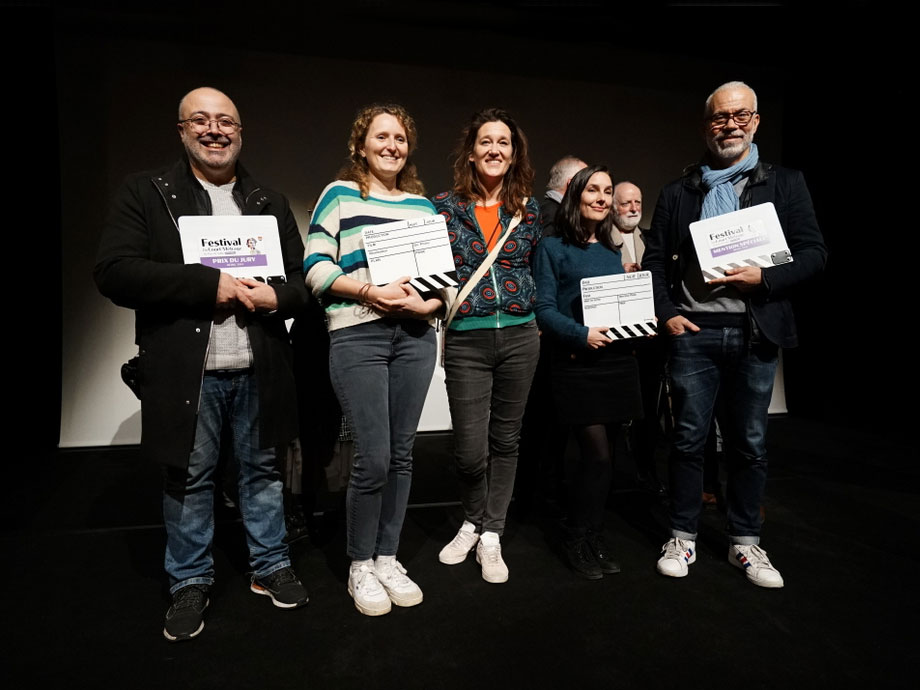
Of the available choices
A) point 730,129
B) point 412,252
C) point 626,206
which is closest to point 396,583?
point 412,252

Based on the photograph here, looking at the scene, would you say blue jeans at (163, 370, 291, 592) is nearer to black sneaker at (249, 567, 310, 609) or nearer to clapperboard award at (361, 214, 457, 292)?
black sneaker at (249, 567, 310, 609)

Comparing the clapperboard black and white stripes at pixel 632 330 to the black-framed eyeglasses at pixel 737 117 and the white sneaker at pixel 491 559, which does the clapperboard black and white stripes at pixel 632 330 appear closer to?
the black-framed eyeglasses at pixel 737 117

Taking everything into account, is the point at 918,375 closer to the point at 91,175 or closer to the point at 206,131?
the point at 206,131

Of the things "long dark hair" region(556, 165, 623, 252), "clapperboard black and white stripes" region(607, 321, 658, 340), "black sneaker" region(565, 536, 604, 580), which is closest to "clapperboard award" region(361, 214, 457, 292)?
"long dark hair" region(556, 165, 623, 252)

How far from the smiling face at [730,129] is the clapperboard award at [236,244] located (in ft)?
5.53

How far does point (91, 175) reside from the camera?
378 centimetres

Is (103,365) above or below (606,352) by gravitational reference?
below

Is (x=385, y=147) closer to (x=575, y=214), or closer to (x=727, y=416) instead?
(x=575, y=214)

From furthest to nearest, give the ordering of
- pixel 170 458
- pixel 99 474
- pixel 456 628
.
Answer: pixel 99 474 < pixel 456 628 < pixel 170 458

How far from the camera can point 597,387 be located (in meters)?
2.08

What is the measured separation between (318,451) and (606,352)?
4.29 ft

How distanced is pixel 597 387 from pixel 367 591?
1.15m

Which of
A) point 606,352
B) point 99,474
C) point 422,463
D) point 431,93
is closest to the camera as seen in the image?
point 606,352

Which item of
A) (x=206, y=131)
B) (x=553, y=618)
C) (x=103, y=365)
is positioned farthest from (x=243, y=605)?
(x=103, y=365)
